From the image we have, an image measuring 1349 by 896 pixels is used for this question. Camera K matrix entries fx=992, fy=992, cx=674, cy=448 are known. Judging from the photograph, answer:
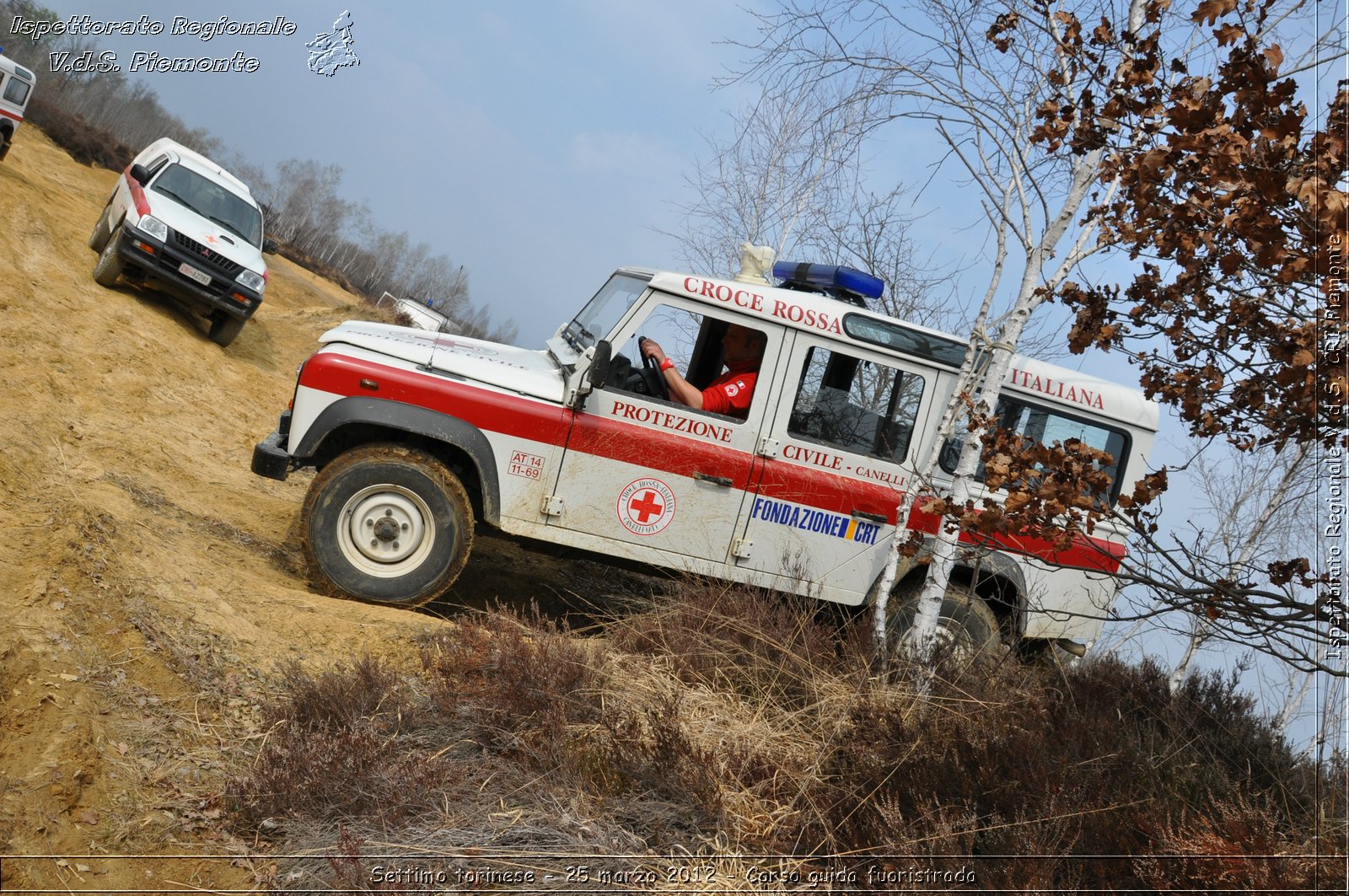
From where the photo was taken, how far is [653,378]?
A: 230 inches

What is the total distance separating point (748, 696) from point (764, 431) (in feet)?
5.84

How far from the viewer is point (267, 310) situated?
69.5ft

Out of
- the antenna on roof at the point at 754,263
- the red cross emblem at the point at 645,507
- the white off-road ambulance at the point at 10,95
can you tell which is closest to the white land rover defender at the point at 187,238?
the white off-road ambulance at the point at 10,95

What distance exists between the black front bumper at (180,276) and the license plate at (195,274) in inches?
0.6

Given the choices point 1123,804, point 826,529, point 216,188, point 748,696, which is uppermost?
point 216,188

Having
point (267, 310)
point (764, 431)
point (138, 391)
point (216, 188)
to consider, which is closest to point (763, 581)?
point (764, 431)

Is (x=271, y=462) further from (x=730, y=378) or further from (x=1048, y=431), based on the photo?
(x=1048, y=431)

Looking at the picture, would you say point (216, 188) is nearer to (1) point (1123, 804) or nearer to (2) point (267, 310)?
(2) point (267, 310)

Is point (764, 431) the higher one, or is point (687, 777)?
point (764, 431)

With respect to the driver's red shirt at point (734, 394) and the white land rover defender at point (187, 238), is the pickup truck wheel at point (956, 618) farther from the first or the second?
the white land rover defender at point (187, 238)

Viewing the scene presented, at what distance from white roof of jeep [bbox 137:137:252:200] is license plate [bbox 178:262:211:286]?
2004 millimetres

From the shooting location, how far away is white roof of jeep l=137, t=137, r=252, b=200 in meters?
13.3

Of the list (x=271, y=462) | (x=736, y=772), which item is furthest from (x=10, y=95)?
(x=736, y=772)

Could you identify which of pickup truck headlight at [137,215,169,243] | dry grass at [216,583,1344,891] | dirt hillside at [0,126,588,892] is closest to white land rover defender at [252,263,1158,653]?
dirt hillside at [0,126,588,892]
